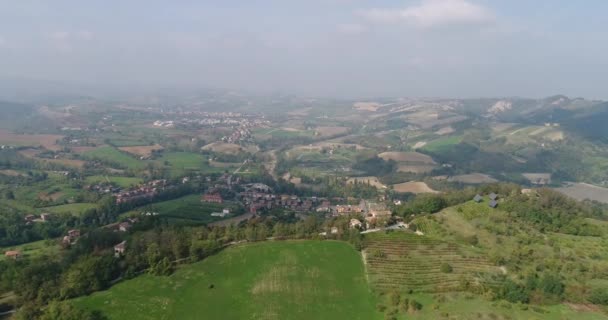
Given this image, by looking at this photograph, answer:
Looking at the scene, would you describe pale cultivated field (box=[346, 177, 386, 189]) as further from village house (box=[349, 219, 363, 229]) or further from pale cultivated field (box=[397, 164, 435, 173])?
village house (box=[349, 219, 363, 229])

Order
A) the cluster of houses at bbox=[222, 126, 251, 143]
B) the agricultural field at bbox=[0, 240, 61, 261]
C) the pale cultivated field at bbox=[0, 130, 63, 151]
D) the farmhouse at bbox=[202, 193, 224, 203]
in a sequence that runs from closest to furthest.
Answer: the agricultural field at bbox=[0, 240, 61, 261] < the farmhouse at bbox=[202, 193, 224, 203] < the pale cultivated field at bbox=[0, 130, 63, 151] < the cluster of houses at bbox=[222, 126, 251, 143]

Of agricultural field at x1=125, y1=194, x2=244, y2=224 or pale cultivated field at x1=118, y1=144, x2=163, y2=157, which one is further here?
pale cultivated field at x1=118, y1=144, x2=163, y2=157

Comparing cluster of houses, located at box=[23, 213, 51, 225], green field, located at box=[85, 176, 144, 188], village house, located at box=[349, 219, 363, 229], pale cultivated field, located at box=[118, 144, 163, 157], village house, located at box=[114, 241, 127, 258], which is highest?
pale cultivated field, located at box=[118, 144, 163, 157]

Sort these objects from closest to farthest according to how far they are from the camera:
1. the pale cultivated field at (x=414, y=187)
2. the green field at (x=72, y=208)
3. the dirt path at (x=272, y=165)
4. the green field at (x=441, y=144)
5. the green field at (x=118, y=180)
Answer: the green field at (x=72, y=208)
the green field at (x=118, y=180)
the pale cultivated field at (x=414, y=187)
the dirt path at (x=272, y=165)
the green field at (x=441, y=144)

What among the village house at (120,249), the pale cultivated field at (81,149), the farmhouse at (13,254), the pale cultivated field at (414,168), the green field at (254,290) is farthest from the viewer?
the pale cultivated field at (81,149)

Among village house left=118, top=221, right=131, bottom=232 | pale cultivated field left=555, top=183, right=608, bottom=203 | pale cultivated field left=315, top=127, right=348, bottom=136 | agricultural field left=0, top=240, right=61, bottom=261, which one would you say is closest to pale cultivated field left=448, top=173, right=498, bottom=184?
pale cultivated field left=555, top=183, right=608, bottom=203

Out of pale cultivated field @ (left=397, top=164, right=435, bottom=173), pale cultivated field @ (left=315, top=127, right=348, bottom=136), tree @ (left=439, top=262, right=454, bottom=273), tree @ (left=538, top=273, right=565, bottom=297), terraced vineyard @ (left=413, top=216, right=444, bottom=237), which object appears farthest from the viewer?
pale cultivated field @ (left=315, top=127, right=348, bottom=136)

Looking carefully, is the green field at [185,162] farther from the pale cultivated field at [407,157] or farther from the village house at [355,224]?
the village house at [355,224]

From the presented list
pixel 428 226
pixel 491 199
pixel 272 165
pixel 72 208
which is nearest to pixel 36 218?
pixel 72 208

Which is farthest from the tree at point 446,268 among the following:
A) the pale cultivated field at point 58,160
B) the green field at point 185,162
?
the pale cultivated field at point 58,160
